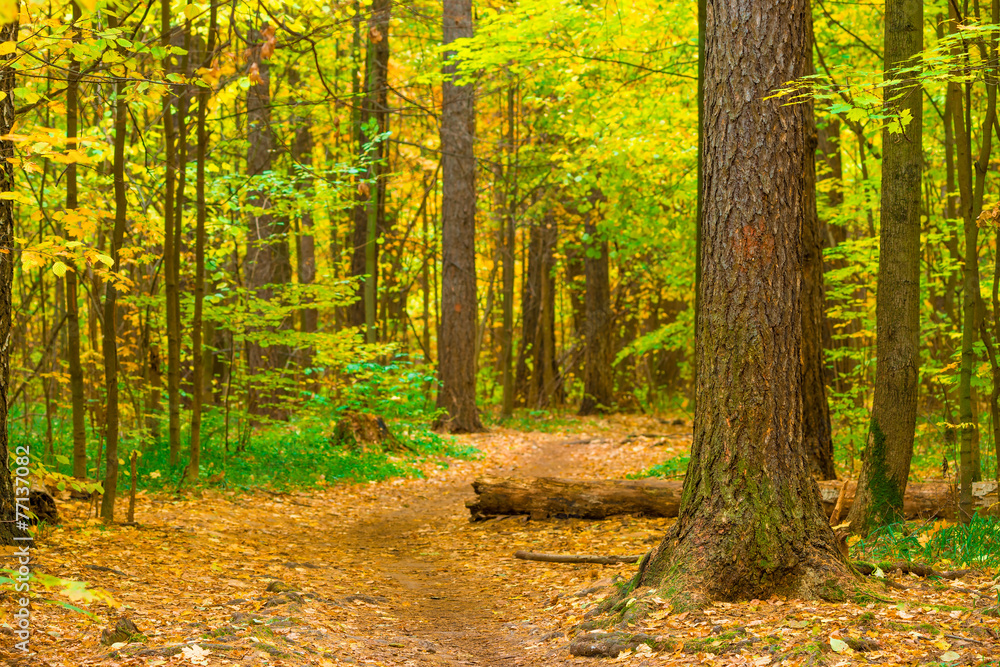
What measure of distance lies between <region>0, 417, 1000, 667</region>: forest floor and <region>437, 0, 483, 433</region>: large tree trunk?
5843 mm

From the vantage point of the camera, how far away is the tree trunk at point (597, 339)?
59.8 feet

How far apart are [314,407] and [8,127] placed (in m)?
6.75

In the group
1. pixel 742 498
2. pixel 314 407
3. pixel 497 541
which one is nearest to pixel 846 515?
pixel 742 498

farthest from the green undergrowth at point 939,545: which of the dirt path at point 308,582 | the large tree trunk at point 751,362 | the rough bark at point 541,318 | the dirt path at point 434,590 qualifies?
the rough bark at point 541,318

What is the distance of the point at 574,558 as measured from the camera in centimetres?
608

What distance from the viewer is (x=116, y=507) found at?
6934 mm

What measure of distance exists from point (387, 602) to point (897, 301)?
4267mm

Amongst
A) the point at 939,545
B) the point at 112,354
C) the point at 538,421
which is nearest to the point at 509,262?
the point at 538,421

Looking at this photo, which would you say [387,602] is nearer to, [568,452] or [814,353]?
[814,353]

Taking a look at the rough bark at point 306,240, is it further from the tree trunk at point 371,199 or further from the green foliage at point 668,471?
the green foliage at point 668,471

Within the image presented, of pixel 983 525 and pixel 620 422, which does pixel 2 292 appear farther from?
pixel 620 422

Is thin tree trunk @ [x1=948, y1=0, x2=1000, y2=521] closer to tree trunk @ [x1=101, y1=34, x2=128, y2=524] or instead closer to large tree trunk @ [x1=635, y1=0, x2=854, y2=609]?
large tree trunk @ [x1=635, y1=0, x2=854, y2=609]

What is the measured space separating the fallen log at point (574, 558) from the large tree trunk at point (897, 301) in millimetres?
1742

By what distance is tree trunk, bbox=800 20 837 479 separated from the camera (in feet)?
22.0
